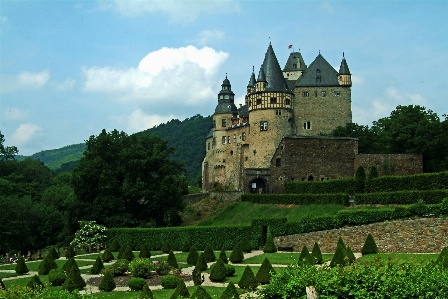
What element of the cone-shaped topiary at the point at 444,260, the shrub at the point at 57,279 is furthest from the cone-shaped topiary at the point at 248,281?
the shrub at the point at 57,279

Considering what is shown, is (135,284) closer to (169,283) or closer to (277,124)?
(169,283)

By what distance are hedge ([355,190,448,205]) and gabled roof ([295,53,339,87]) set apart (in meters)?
29.0

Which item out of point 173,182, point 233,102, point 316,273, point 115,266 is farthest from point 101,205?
point 316,273

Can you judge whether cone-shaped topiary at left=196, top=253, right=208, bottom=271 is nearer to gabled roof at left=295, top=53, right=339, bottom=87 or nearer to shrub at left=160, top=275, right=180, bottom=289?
shrub at left=160, top=275, right=180, bottom=289

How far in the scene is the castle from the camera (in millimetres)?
61469

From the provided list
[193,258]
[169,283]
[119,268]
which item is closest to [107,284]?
[169,283]

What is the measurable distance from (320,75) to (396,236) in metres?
40.4

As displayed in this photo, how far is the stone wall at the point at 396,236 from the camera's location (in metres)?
34.2

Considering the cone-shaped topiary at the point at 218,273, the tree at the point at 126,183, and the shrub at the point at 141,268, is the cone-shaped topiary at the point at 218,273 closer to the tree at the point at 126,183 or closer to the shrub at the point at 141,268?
the shrub at the point at 141,268

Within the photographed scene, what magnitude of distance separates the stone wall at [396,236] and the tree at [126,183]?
21030 millimetres

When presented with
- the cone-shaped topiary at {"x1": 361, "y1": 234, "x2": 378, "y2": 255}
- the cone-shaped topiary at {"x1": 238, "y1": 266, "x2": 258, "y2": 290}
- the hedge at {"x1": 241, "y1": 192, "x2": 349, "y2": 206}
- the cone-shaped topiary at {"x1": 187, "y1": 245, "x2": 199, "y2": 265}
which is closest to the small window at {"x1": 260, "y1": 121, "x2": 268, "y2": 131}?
the hedge at {"x1": 241, "y1": 192, "x2": 349, "y2": 206}

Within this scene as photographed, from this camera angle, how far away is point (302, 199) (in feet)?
170

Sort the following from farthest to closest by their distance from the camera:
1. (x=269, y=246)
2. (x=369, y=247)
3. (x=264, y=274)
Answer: (x=269, y=246), (x=369, y=247), (x=264, y=274)

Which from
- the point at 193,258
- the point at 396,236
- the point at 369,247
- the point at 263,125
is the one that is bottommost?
the point at 193,258
